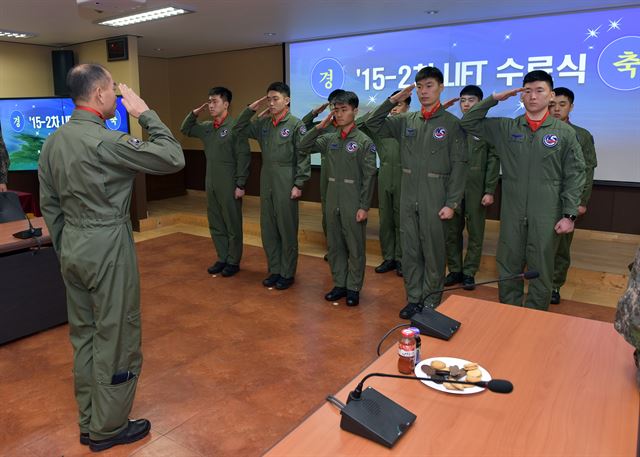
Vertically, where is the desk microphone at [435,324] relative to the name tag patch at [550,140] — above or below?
below

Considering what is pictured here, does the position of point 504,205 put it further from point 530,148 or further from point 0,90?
point 0,90

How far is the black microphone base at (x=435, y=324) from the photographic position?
1840 mm

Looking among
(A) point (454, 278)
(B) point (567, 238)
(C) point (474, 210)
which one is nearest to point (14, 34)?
(C) point (474, 210)

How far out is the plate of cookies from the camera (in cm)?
148

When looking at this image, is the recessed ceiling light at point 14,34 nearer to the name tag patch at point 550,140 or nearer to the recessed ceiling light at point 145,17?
the recessed ceiling light at point 145,17

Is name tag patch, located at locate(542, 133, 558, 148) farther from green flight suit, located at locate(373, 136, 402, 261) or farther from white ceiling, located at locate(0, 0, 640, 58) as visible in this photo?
white ceiling, located at locate(0, 0, 640, 58)

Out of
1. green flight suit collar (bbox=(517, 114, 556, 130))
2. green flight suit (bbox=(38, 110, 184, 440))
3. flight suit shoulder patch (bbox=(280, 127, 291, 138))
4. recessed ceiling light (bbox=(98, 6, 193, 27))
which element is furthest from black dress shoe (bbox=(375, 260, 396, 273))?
recessed ceiling light (bbox=(98, 6, 193, 27))

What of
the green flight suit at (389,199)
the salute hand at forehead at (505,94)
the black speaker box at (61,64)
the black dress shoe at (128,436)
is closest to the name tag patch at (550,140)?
the salute hand at forehead at (505,94)

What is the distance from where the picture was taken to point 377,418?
1.31m

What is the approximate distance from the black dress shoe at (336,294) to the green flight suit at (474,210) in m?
1.15

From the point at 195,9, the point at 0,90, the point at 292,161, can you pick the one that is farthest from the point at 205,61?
the point at 292,161

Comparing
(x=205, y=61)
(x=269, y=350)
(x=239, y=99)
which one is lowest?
(x=269, y=350)

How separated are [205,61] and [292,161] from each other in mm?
4994

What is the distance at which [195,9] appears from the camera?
5.20 meters
